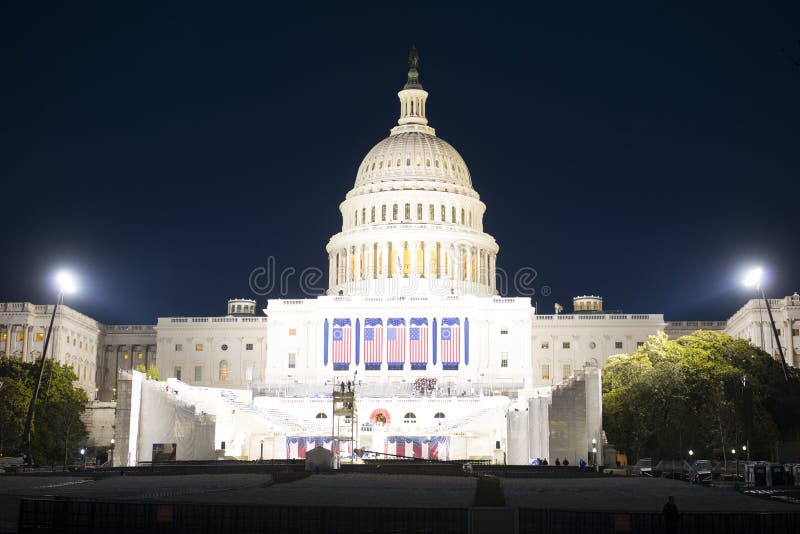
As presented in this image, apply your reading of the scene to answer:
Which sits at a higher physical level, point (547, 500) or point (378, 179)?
point (378, 179)

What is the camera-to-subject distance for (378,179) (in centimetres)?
17325

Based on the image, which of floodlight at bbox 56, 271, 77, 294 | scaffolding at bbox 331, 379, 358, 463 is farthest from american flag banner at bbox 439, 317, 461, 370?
floodlight at bbox 56, 271, 77, 294

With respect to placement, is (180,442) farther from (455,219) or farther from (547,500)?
(455,219)

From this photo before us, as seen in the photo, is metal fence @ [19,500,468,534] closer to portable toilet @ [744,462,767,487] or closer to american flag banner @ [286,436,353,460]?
portable toilet @ [744,462,767,487]

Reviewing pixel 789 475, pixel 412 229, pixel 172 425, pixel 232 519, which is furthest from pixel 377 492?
pixel 412 229

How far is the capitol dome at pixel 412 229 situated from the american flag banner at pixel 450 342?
28.3ft

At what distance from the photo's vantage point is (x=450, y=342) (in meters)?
149

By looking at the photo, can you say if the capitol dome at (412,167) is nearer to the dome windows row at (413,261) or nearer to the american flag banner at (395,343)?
the dome windows row at (413,261)

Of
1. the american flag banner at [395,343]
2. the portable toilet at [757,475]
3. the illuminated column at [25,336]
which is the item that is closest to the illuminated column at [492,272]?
the american flag banner at [395,343]

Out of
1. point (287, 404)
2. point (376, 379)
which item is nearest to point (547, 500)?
point (287, 404)

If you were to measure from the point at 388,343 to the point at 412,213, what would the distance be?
88.8 feet

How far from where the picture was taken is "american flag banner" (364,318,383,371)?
487 feet

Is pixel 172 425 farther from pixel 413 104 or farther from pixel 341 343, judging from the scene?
pixel 413 104

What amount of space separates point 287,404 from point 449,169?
5917 centimetres
